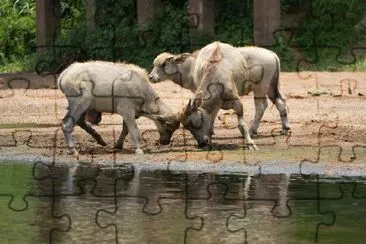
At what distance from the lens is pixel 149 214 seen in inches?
508

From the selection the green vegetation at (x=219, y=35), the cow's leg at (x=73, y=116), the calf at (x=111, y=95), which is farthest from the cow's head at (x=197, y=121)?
the green vegetation at (x=219, y=35)

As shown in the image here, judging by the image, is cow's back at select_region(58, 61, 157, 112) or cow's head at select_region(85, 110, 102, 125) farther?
cow's head at select_region(85, 110, 102, 125)

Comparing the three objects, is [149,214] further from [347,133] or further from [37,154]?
[347,133]

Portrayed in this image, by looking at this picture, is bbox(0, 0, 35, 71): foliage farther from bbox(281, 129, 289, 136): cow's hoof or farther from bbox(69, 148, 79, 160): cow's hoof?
bbox(69, 148, 79, 160): cow's hoof

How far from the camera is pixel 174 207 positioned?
13.3 metres

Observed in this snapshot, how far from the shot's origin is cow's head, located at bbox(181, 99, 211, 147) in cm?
1817

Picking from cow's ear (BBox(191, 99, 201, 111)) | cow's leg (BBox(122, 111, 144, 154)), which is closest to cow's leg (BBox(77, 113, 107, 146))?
cow's leg (BBox(122, 111, 144, 154))

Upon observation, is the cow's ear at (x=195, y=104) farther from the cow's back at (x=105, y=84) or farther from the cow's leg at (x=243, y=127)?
the cow's back at (x=105, y=84)

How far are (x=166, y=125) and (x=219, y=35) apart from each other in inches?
488

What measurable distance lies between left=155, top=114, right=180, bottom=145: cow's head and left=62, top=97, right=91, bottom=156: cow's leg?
111cm

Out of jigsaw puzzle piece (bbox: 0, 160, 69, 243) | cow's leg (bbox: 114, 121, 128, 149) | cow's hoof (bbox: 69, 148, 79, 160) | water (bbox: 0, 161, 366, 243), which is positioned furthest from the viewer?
cow's leg (bbox: 114, 121, 128, 149)

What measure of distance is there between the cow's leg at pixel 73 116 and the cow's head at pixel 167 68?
2460mm

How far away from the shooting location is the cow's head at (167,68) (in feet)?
66.8

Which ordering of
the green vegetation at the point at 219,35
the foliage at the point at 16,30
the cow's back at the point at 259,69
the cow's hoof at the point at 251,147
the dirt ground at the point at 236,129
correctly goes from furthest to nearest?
the foliage at the point at 16,30 → the green vegetation at the point at 219,35 → the cow's back at the point at 259,69 → the cow's hoof at the point at 251,147 → the dirt ground at the point at 236,129
